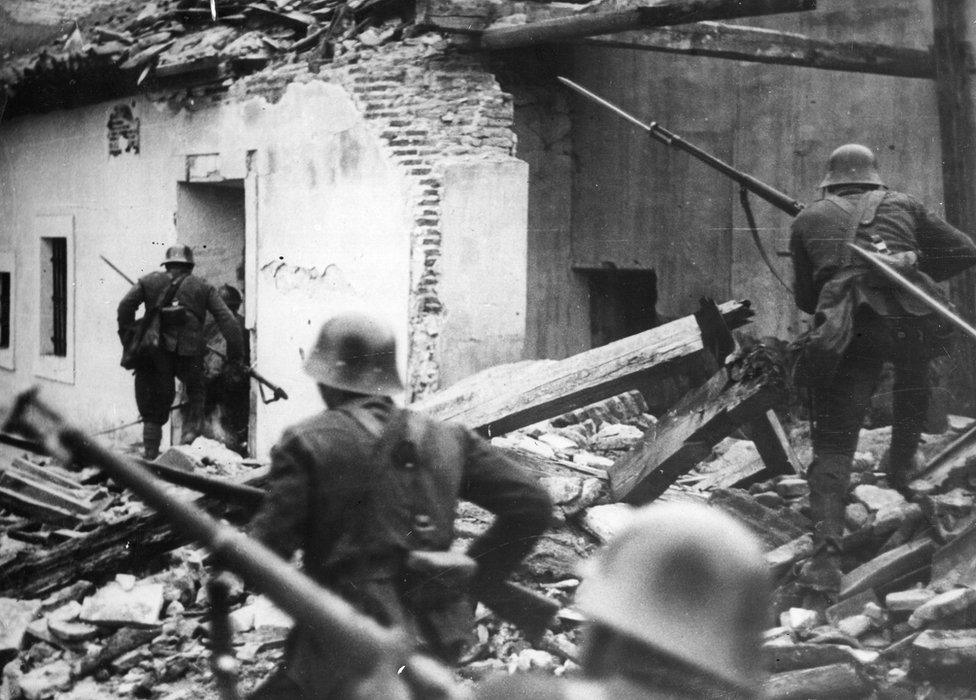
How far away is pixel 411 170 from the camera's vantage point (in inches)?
294

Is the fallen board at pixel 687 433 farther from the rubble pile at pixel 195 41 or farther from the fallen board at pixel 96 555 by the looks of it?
the rubble pile at pixel 195 41

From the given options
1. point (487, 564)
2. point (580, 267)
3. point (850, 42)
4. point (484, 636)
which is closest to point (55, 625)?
point (484, 636)

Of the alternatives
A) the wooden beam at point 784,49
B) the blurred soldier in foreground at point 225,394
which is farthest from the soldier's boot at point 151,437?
the wooden beam at point 784,49

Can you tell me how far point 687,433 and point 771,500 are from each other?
2.46 ft

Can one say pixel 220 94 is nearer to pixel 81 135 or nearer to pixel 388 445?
pixel 81 135

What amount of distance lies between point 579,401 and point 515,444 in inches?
25.4

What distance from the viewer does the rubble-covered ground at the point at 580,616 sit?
4348 mm

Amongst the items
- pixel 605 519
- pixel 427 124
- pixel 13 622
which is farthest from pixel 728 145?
pixel 13 622

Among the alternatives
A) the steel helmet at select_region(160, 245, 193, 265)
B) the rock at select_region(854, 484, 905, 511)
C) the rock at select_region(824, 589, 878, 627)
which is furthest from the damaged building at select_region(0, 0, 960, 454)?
the rock at select_region(824, 589, 878, 627)

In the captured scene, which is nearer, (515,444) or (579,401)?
(579,401)

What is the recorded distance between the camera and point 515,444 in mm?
6363

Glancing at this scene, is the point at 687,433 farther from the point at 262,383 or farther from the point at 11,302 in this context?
the point at 11,302

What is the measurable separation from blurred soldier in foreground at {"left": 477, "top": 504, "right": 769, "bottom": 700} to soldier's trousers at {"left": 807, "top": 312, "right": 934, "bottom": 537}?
12.0 ft

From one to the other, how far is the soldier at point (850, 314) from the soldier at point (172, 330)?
4540 mm
